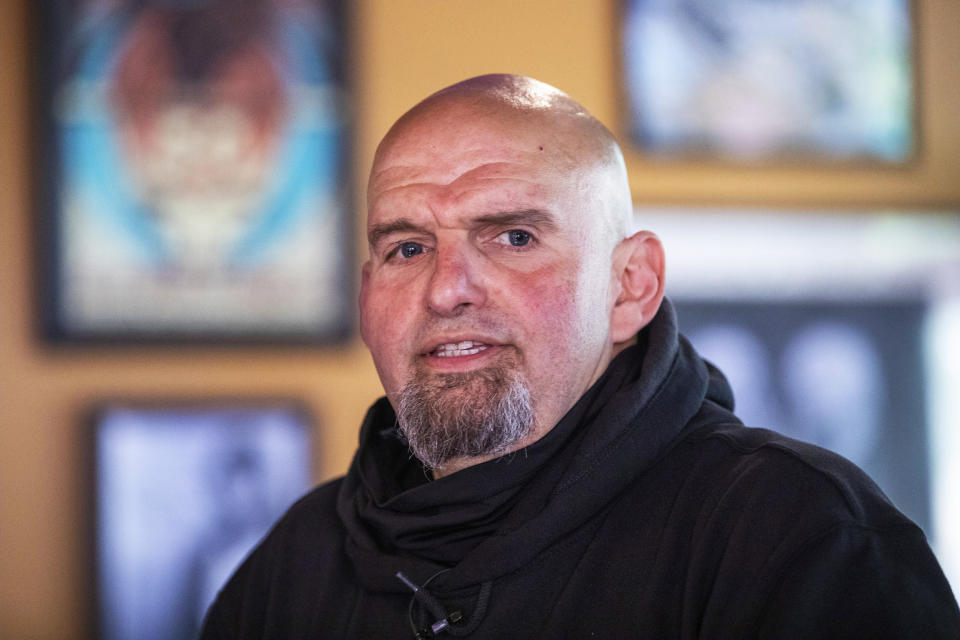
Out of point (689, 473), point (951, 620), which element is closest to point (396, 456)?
point (689, 473)

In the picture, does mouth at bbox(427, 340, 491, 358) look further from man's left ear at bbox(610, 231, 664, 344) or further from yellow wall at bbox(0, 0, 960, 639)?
yellow wall at bbox(0, 0, 960, 639)

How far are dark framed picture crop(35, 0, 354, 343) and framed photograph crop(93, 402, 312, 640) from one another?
0.20m

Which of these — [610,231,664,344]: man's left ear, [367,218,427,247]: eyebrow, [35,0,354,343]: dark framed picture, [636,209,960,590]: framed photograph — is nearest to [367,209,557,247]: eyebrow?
[367,218,427,247]: eyebrow

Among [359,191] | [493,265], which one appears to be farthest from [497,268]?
[359,191]

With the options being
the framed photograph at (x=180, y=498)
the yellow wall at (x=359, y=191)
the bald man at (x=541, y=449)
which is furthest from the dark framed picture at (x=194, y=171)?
the bald man at (x=541, y=449)

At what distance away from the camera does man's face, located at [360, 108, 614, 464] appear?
1.24 m

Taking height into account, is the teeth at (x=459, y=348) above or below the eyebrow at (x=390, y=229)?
below

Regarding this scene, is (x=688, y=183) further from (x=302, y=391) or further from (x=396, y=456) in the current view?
(x=396, y=456)

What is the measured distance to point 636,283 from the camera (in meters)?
1.35

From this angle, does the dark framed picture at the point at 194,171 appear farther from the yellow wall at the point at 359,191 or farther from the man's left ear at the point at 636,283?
the man's left ear at the point at 636,283

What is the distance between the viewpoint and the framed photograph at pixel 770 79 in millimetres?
2557

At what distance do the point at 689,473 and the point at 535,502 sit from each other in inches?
7.2

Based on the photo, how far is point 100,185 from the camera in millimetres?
2369

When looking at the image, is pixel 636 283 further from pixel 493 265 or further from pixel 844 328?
pixel 844 328
